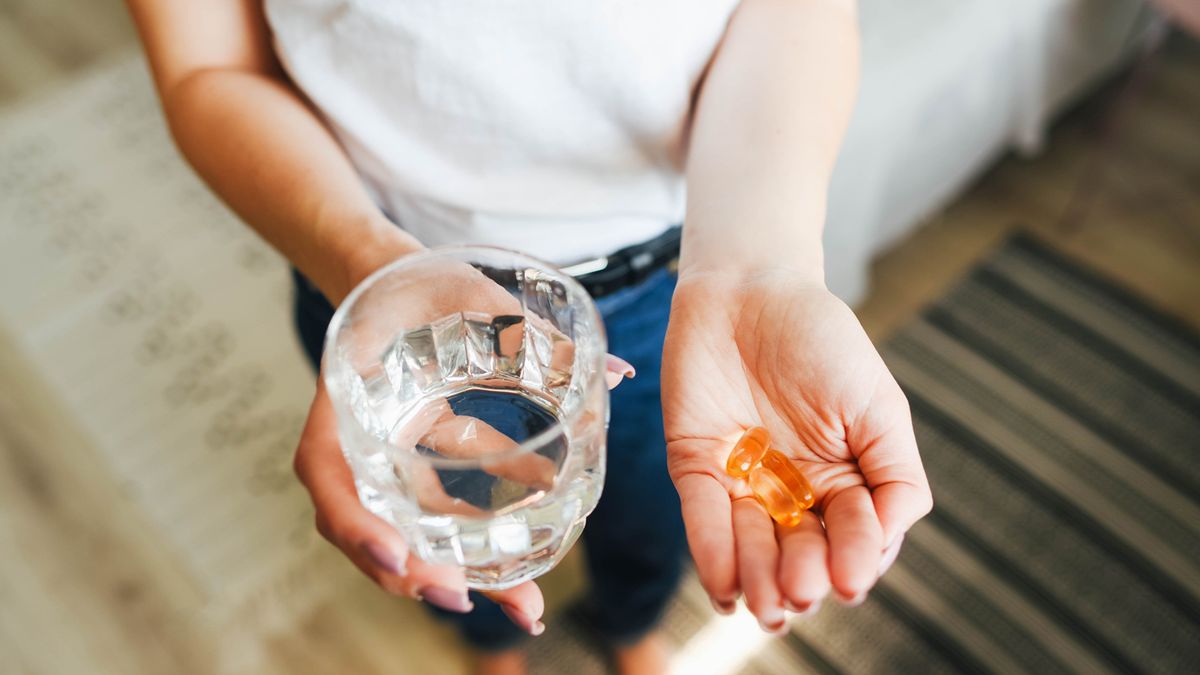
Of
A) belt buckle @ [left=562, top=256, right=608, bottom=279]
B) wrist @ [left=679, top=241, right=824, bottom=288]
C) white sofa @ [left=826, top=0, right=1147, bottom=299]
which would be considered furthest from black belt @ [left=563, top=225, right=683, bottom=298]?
white sofa @ [left=826, top=0, right=1147, bottom=299]

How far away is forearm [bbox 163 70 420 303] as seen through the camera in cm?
57

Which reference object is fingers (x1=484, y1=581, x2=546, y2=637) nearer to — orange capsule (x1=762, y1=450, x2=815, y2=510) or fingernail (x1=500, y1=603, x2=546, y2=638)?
fingernail (x1=500, y1=603, x2=546, y2=638)

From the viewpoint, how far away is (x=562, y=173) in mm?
658

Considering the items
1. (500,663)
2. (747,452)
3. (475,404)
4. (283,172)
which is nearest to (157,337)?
(500,663)

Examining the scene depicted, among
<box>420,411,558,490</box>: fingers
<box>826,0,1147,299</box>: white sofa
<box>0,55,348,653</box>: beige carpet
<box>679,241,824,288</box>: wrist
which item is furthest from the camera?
<box>0,55,348,653</box>: beige carpet

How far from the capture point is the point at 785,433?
54 centimetres

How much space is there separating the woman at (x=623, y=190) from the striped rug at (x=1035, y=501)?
0.66 m

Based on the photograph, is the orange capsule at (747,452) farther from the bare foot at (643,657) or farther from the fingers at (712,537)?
the bare foot at (643,657)

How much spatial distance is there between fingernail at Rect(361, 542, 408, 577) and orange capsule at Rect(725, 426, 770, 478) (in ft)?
0.59

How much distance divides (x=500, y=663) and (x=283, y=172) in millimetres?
750

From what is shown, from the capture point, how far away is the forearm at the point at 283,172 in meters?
0.57

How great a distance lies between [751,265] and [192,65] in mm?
426

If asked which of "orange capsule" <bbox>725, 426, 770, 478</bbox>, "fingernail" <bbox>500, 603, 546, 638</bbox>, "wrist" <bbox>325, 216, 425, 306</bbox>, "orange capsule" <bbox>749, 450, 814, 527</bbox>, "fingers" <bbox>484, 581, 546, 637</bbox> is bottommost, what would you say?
"fingernail" <bbox>500, 603, 546, 638</bbox>

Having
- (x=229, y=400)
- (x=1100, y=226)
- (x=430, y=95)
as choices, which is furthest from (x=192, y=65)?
(x=1100, y=226)
